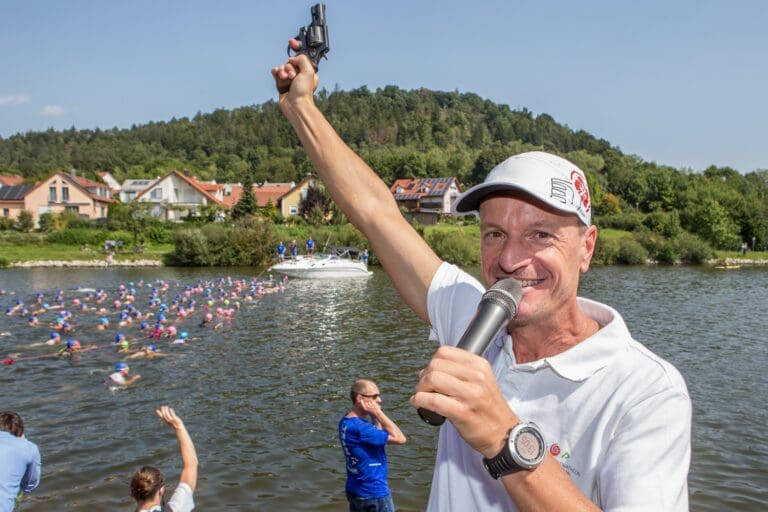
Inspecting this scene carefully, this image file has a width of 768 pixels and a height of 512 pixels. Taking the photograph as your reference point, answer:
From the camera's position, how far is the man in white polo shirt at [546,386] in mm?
1492

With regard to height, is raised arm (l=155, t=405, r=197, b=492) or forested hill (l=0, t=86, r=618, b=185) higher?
forested hill (l=0, t=86, r=618, b=185)

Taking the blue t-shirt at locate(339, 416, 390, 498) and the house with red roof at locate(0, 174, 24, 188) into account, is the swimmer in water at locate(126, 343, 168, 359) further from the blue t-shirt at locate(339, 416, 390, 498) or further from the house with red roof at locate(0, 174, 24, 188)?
the house with red roof at locate(0, 174, 24, 188)

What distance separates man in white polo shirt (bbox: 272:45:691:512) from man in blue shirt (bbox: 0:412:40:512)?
18.6 ft

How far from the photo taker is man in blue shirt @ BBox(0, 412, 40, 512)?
20.2 ft

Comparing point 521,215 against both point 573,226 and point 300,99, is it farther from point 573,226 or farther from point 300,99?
point 300,99

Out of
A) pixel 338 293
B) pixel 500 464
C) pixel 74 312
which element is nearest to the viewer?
pixel 500 464

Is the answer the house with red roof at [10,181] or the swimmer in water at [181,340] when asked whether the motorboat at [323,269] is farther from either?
the house with red roof at [10,181]

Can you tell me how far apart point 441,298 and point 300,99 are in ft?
3.95

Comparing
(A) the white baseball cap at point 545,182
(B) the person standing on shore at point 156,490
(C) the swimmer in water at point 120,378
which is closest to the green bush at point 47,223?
(C) the swimmer in water at point 120,378

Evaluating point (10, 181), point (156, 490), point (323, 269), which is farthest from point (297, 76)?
point (10, 181)

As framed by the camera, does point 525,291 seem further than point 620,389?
Yes

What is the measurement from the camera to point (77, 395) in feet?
53.0

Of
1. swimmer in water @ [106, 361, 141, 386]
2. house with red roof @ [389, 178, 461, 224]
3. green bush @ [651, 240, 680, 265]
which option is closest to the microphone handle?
swimmer in water @ [106, 361, 141, 386]

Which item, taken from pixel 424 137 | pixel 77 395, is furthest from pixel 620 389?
pixel 424 137
